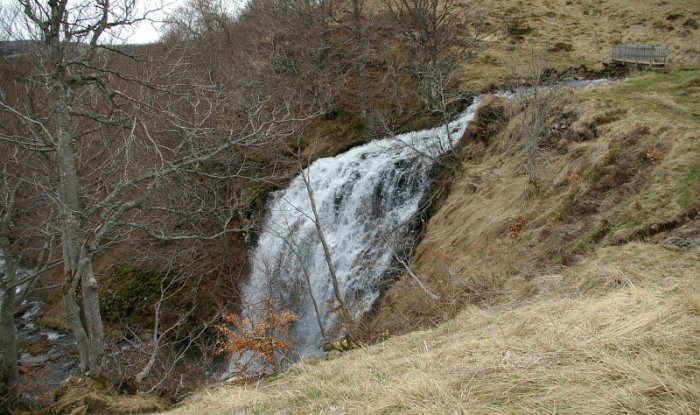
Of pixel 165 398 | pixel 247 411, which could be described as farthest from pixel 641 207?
pixel 165 398

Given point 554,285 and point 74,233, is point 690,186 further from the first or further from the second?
point 74,233

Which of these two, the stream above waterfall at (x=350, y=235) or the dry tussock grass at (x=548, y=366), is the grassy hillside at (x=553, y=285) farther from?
the stream above waterfall at (x=350, y=235)

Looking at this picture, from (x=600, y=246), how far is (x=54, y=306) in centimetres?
1956

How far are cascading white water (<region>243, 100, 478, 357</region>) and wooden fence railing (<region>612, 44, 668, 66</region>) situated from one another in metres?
6.53

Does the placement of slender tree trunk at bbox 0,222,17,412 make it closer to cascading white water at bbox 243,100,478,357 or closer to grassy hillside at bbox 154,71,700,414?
cascading white water at bbox 243,100,478,357

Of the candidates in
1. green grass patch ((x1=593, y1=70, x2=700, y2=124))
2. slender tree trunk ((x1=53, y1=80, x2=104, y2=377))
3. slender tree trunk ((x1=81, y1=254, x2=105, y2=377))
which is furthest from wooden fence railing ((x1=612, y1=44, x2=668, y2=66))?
slender tree trunk ((x1=81, y1=254, x2=105, y2=377))

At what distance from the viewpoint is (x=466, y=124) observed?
49.1 ft

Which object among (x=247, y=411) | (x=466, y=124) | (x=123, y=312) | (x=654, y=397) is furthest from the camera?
(x=123, y=312)

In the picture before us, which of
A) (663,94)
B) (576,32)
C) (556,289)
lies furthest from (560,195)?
(576,32)

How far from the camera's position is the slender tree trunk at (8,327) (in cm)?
914

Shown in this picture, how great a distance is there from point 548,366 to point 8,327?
10631 mm

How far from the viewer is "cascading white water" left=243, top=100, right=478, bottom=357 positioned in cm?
1284

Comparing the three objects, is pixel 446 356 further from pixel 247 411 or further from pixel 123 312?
pixel 123 312

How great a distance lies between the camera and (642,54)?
1684cm
